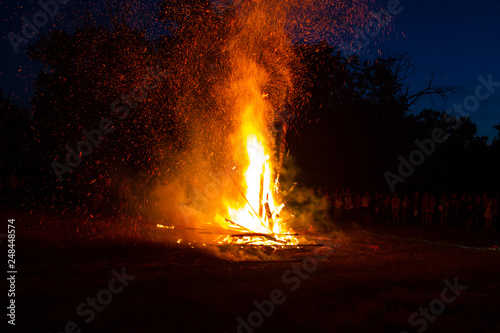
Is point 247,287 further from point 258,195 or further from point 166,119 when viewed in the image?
point 166,119

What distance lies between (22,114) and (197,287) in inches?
1081

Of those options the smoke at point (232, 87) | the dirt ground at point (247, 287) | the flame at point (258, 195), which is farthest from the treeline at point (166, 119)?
the dirt ground at point (247, 287)

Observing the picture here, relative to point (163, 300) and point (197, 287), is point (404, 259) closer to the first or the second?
point (197, 287)

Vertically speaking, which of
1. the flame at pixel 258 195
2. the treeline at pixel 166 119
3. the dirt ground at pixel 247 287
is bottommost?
the dirt ground at pixel 247 287

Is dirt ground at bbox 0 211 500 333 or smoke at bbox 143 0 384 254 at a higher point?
smoke at bbox 143 0 384 254

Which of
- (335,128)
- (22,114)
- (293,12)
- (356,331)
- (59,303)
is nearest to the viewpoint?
(356,331)

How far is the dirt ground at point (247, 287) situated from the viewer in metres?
4.45

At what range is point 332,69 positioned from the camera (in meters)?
23.6

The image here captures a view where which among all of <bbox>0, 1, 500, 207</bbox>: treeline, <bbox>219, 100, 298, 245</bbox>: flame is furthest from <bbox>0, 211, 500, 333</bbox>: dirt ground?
<bbox>0, 1, 500, 207</bbox>: treeline

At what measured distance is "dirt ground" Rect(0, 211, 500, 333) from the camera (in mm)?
4449

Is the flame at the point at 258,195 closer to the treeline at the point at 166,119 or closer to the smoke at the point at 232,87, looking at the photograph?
the smoke at the point at 232,87

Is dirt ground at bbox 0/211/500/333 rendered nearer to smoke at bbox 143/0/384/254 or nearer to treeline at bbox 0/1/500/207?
smoke at bbox 143/0/384/254

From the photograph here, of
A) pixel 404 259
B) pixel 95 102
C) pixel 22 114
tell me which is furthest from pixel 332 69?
pixel 22 114

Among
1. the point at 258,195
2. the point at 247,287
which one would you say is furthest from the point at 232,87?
the point at 247,287
